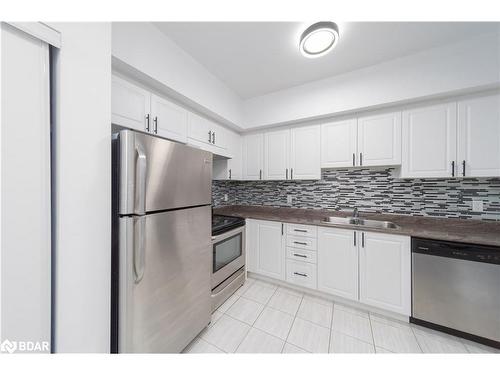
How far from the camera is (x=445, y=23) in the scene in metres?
1.37

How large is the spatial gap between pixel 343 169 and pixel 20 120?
270cm

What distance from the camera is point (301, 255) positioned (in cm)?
205

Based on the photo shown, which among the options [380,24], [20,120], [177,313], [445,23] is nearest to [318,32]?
[380,24]

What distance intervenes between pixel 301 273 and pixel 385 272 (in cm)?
81

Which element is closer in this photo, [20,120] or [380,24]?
[20,120]

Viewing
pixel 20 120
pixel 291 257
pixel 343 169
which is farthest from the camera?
pixel 343 169

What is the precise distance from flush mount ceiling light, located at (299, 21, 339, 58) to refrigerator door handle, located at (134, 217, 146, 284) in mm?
1713

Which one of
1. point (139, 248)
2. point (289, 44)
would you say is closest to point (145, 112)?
point (139, 248)

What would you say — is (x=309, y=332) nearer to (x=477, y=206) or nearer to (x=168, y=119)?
(x=477, y=206)

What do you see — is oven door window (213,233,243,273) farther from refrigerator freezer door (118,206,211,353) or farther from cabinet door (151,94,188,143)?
cabinet door (151,94,188,143)

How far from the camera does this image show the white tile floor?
1327mm

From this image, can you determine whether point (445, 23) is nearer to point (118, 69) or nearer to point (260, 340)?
point (118, 69)

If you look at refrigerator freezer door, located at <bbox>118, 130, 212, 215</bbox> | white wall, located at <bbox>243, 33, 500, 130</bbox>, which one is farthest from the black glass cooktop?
white wall, located at <bbox>243, 33, 500, 130</bbox>

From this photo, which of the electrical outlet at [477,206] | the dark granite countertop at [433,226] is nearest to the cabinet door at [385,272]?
the dark granite countertop at [433,226]
